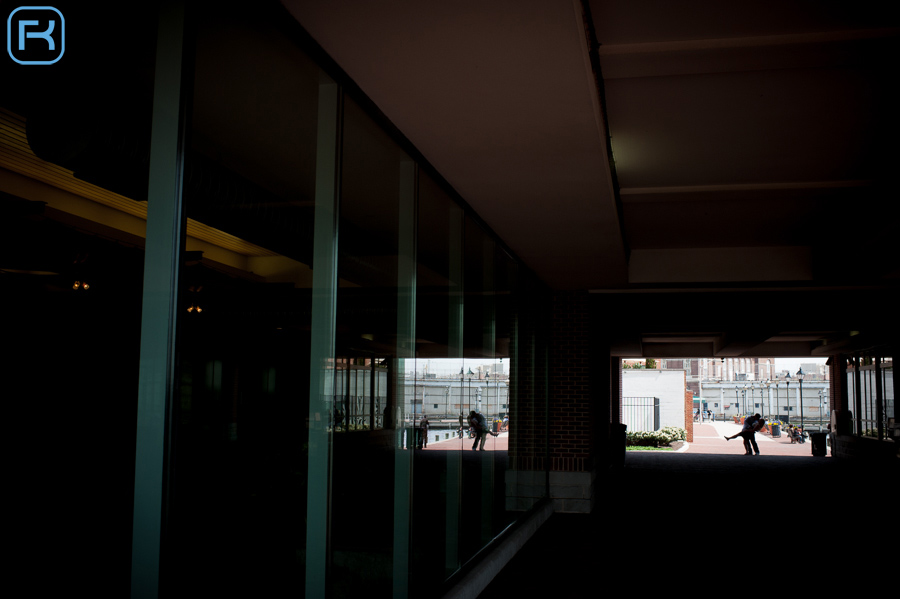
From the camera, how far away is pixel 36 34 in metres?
2.02

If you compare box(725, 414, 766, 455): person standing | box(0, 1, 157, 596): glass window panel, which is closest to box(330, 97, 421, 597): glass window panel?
box(0, 1, 157, 596): glass window panel

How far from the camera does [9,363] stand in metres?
2.24

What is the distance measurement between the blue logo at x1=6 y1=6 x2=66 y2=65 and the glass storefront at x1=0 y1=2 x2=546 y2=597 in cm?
6

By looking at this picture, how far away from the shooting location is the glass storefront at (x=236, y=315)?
2.07 meters

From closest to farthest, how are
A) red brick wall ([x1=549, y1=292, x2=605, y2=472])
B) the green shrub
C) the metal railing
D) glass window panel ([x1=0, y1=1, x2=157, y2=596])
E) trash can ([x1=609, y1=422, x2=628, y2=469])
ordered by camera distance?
glass window panel ([x1=0, y1=1, x2=157, y2=596])
red brick wall ([x1=549, y1=292, x2=605, y2=472])
trash can ([x1=609, y1=422, x2=628, y2=469])
the green shrub
the metal railing

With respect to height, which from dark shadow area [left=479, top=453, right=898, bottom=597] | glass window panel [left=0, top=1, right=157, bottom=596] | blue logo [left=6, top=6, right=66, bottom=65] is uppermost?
blue logo [left=6, top=6, right=66, bottom=65]

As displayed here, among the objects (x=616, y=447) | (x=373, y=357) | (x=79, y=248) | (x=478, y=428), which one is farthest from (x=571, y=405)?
(x=79, y=248)

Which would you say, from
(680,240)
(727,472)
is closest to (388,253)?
(680,240)

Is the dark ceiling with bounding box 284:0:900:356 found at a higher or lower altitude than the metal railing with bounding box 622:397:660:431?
higher

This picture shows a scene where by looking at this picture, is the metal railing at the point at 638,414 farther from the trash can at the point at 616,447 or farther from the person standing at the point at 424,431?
the person standing at the point at 424,431

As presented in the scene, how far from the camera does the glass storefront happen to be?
207 centimetres

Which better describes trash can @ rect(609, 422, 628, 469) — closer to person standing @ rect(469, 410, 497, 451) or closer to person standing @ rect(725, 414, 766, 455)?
person standing @ rect(725, 414, 766, 455)

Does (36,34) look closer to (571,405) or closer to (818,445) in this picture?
(571,405)

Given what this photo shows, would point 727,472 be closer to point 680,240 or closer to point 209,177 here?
point 680,240
